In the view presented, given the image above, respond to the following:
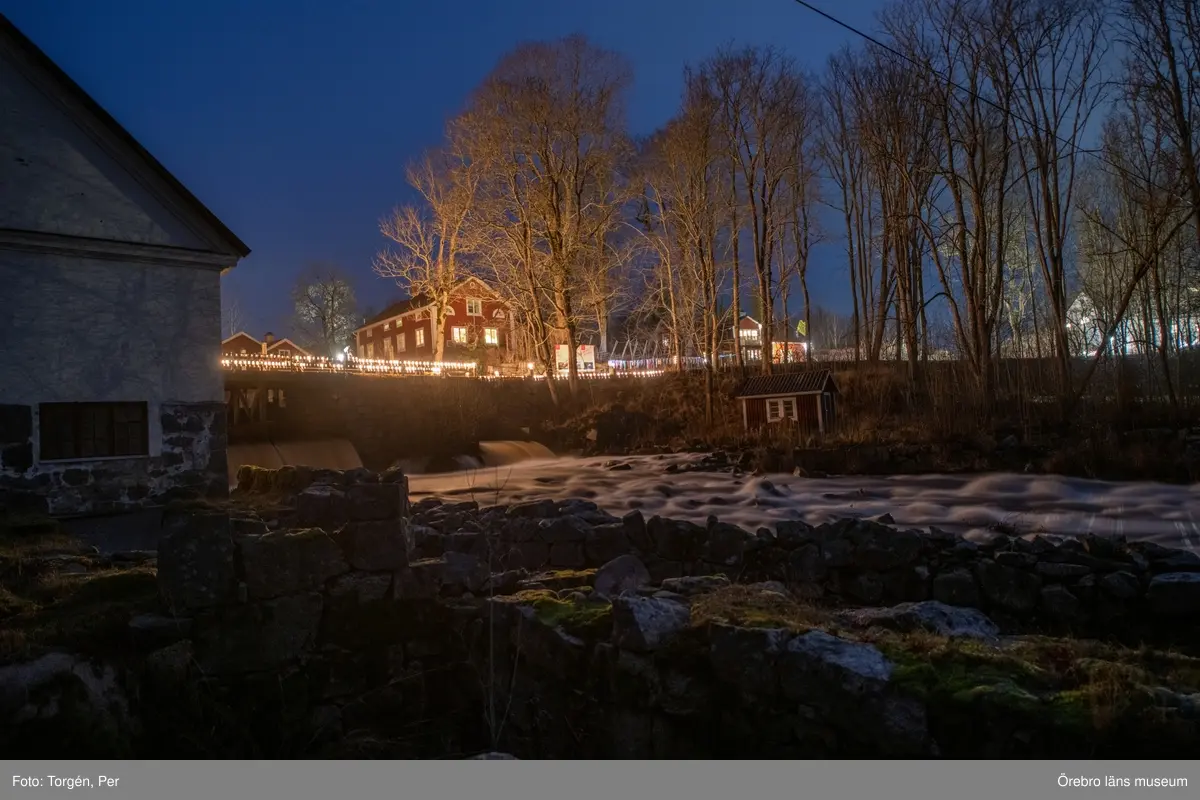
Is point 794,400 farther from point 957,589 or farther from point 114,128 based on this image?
point 114,128

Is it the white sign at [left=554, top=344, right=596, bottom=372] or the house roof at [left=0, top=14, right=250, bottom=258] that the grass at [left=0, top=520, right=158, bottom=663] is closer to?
the house roof at [left=0, top=14, right=250, bottom=258]

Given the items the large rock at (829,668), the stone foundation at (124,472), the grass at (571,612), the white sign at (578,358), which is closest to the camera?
the large rock at (829,668)

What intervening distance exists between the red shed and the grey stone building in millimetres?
17506

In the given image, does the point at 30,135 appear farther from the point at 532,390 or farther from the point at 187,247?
the point at 532,390

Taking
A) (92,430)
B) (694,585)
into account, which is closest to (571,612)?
(694,585)

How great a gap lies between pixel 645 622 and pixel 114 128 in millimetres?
13248

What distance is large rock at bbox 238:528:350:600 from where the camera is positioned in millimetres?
5473

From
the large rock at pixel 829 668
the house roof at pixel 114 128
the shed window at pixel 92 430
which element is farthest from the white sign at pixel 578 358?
the large rock at pixel 829 668

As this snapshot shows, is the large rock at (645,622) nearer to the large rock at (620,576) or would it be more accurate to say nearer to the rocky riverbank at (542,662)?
the rocky riverbank at (542,662)

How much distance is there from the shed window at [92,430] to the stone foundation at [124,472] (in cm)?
17

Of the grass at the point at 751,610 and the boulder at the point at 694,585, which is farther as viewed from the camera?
the boulder at the point at 694,585

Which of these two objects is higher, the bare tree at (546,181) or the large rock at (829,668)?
the bare tree at (546,181)

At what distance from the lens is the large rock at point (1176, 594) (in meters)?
7.07

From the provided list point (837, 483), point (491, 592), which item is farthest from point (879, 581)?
point (837, 483)
